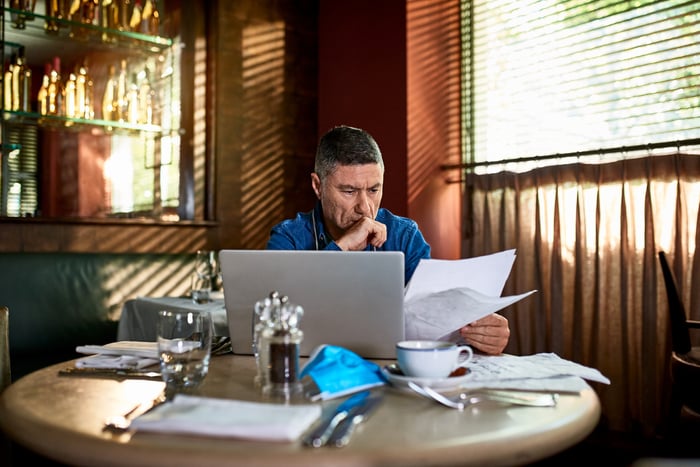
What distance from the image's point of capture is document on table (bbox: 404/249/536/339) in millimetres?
1158

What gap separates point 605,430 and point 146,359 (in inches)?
98.6

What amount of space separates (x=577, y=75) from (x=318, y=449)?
287 centimetres

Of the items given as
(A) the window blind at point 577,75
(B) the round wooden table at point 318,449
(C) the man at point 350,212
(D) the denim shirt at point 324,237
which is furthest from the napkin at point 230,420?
(A) the window blind at point 577,75

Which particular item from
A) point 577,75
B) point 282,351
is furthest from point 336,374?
point 577,75

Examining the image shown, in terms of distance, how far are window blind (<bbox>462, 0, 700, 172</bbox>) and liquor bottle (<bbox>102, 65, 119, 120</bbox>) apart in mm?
1981

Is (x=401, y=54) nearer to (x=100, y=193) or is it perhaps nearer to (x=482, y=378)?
(x=100, y=193)

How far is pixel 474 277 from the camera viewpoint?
1236 millimetres

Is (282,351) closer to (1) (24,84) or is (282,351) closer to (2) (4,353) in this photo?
(2) (4,353)

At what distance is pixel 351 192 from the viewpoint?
1.93 meters

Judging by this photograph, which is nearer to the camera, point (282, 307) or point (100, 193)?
point (282, 307)

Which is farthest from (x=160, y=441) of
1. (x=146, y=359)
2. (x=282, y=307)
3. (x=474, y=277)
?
(x=474, y=277)

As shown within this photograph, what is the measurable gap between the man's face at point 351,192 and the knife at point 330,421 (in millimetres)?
1010

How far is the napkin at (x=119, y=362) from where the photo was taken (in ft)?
3.78

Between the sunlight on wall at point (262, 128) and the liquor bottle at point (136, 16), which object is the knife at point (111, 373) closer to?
the sunlight on wall at point (262, 128)
